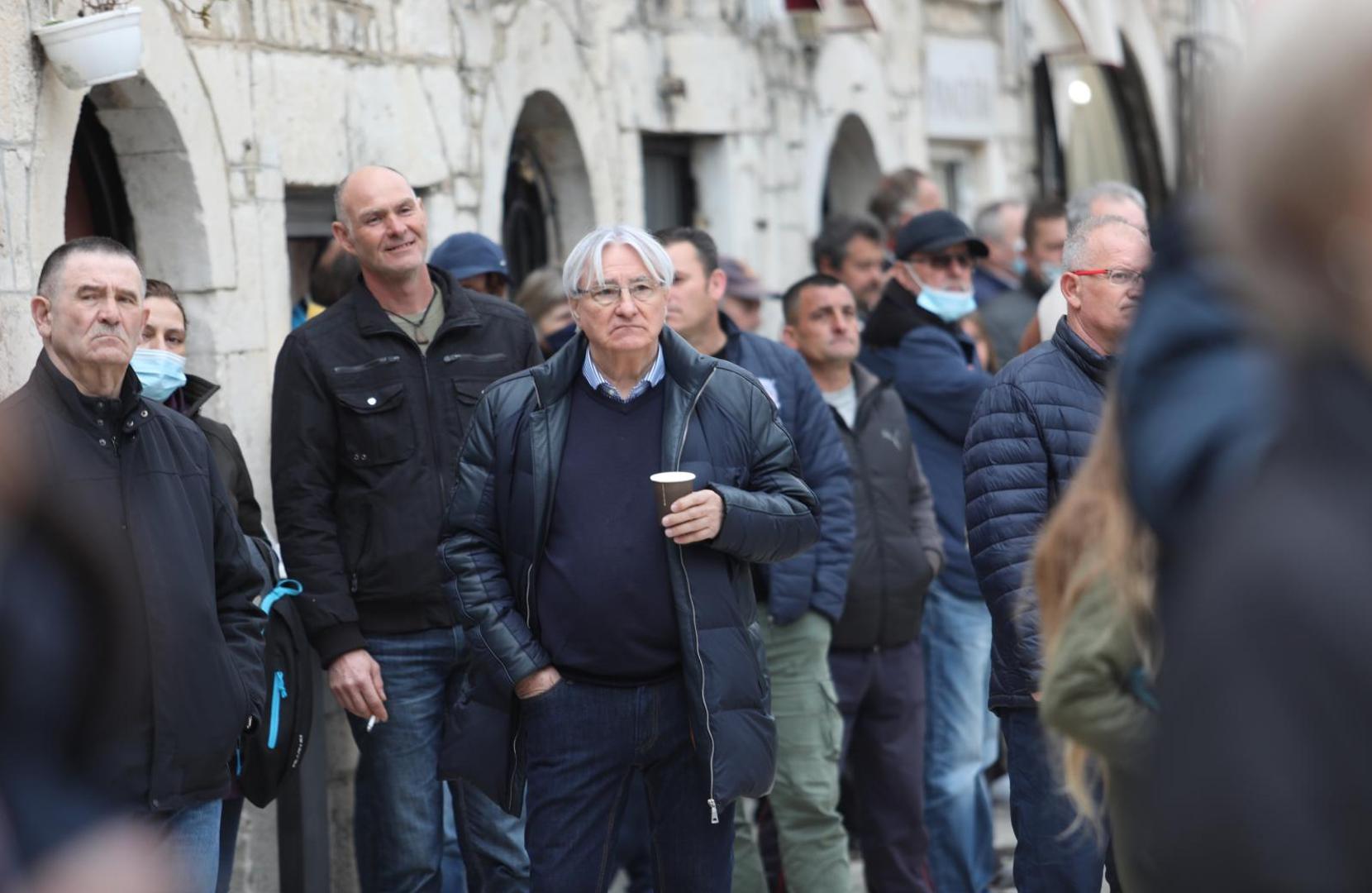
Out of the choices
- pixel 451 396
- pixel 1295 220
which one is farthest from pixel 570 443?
pixel 1295 220

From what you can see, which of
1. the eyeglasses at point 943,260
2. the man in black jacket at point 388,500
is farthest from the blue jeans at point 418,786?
the eyeglasses at point 943,260

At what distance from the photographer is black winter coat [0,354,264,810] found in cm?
388

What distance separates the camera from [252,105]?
5859 millimetres

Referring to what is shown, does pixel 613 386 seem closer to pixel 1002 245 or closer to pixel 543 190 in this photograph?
pixel 543 190

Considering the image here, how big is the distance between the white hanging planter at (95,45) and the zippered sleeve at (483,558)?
1.42m

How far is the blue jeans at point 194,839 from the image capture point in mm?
4031

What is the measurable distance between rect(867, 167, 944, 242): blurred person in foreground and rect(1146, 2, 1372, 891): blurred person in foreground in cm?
751

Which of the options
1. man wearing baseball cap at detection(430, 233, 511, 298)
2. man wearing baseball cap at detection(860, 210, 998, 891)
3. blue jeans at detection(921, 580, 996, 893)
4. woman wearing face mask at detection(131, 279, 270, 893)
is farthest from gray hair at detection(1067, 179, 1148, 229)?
woman wearing face mask at detection(131, 279, 270, 893)

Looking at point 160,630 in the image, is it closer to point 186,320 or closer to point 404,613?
point 404,613

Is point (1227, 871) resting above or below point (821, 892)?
above

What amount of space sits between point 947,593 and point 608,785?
221 centimetres

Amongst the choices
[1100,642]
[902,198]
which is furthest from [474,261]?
[1100,642]

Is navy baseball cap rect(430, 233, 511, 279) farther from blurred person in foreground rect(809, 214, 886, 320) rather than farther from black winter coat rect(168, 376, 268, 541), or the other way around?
blurred person in foreground rect(809, 214, 886, 320)

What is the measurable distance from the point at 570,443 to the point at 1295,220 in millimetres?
2970
